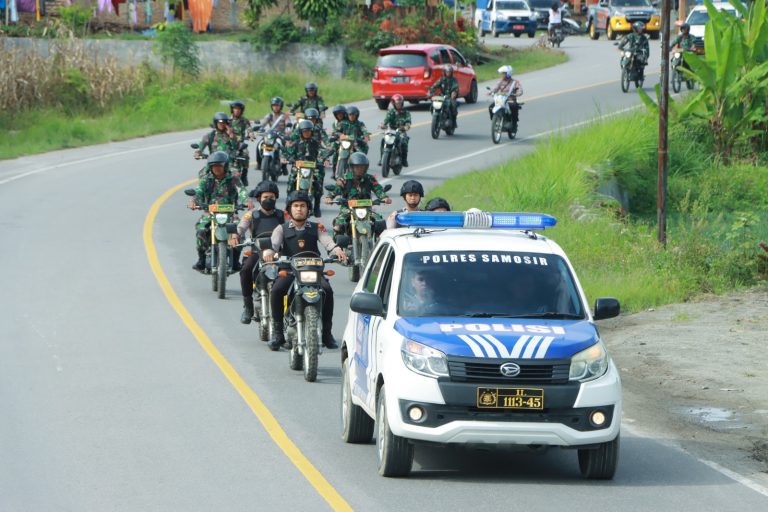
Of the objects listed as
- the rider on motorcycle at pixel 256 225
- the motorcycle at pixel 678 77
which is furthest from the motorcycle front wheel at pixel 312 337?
the motorcycle at pixel 678 77

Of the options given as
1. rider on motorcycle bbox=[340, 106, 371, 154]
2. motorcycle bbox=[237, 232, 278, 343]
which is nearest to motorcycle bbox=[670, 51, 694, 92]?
rider on motorcycle bbox=[340, 106, 371, 154]

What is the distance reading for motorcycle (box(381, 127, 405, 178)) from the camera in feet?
99.9

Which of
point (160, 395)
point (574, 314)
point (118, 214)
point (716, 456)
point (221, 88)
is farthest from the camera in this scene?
point (221, 88)

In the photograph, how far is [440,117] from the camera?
37.5 metres

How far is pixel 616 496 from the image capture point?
10102mm

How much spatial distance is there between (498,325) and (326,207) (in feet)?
61.9

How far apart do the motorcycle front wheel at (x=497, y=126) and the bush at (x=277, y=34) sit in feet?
49.8

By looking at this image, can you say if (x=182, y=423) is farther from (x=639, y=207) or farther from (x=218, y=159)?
(x=639, y=207)

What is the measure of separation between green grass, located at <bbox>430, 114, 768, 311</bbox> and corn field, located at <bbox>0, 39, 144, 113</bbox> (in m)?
17.1

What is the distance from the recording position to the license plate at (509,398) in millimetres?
9891

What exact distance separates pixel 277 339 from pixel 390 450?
571 cm

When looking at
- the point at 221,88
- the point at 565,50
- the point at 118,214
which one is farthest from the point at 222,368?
the point at 565,50

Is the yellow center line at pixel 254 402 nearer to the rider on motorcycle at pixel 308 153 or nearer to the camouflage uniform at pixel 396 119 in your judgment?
the rider on motorcycle at pixel 308 153

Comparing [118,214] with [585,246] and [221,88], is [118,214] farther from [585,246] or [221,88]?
[221,88]
